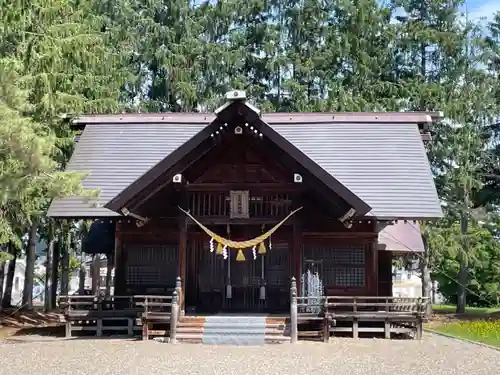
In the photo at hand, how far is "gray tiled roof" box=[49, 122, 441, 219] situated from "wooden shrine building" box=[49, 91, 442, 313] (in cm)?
4

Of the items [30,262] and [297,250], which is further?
[30,262]

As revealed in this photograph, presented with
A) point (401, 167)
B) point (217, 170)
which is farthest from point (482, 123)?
point (217, 170)

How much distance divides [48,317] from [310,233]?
1174cm

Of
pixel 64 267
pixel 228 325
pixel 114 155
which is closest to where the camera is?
pixel 228 325

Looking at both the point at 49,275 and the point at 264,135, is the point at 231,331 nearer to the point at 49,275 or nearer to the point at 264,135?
the point at 264,135

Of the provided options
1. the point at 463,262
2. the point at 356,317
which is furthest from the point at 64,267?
the point at 356,317

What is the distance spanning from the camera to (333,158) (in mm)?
20172

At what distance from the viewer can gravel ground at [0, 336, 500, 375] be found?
36.6 ft

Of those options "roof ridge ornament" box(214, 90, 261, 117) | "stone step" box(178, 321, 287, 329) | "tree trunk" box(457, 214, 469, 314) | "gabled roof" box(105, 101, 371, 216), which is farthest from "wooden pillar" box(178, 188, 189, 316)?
"tree trunk" box(457, 214, 469, 314)

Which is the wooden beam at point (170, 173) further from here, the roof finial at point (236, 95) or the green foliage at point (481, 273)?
the green foliage at point (481, 273)

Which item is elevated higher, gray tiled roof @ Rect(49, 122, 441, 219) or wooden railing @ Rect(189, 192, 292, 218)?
gray tiled roof @ Rect(49, 122, 441, 219)

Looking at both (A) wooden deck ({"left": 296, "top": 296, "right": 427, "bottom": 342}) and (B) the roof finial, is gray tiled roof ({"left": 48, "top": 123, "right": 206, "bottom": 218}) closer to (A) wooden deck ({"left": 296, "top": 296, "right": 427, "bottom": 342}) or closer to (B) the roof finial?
(B) the roof finial

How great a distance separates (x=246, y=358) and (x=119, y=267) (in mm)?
6815

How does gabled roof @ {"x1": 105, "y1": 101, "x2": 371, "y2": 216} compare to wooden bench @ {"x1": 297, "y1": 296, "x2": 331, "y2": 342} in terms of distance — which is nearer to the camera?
gabled roof @ {"x1": 105, "y1": 101, "x2": 371, "y2": 216}
